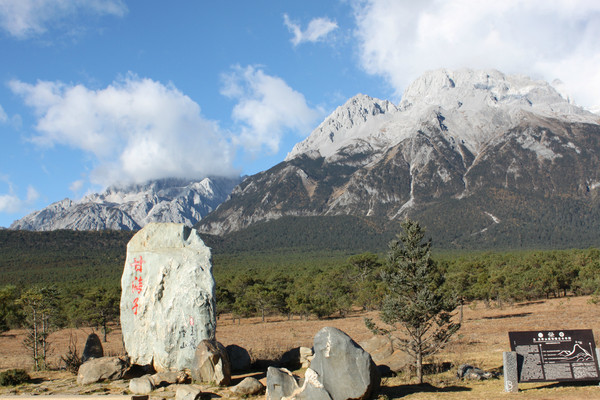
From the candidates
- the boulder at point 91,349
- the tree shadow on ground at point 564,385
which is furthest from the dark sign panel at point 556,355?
the boulder at point 91,349

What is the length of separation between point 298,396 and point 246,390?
280 centimetres

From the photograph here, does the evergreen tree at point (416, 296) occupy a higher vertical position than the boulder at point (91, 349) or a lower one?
higher

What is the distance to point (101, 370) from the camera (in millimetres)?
16953

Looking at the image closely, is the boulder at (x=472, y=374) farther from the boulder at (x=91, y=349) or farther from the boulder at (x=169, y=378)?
the boulder at (x=91, y=349)

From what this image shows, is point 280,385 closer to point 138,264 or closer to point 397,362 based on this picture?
point 397,362

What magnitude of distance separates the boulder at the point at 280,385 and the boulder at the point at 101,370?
24.1 feet

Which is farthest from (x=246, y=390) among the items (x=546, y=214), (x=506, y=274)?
(x=546, y=214)

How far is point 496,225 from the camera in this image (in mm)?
180000

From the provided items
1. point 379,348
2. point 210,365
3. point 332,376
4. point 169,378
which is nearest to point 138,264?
point 169,378

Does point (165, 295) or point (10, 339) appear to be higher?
point (165, 295)

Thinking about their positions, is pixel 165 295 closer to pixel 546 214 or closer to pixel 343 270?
pixel 343 270

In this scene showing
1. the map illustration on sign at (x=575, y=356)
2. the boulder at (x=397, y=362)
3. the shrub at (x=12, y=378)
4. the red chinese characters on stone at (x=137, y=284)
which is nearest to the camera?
the map illustration on sign at (x=575, y=356)

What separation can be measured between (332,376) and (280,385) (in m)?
1.58

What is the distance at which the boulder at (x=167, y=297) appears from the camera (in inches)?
705
